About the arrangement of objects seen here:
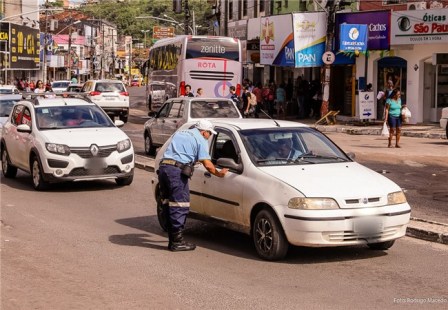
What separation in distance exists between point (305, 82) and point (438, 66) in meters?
7.59

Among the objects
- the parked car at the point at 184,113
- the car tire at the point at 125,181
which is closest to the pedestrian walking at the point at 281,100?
the parked car at the point at 184,113

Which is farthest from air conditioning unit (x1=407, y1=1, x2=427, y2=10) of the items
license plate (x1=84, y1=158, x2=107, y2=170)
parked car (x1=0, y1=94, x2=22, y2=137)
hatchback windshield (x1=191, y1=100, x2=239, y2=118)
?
license plate (x1=84, y1=158, x2=107, y2=170)

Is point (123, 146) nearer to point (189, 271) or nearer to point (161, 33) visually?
point (189, 271)

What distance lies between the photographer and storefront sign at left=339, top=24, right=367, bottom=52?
3297 cm

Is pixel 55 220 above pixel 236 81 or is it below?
below

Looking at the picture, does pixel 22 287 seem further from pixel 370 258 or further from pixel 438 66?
pixel 438 66

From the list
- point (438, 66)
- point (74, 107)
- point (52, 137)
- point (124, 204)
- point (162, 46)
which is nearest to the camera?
point (124, 204)

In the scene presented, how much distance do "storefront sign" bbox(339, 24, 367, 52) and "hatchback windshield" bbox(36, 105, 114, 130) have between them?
1912cm

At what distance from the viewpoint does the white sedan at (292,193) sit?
27.4 feet

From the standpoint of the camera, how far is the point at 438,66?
32.7 m

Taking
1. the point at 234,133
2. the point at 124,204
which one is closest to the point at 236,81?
the point at 124,204

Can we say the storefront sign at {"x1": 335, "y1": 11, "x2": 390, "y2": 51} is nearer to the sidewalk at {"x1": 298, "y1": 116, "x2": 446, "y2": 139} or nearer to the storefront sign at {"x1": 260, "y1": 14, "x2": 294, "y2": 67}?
the storefront sign at {"x1": 260, "y1": 14, "x2": 294, "y2": 67}

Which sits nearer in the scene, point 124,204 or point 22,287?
point 22,287

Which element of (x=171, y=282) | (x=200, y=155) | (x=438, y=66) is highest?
(x=438, y=66)
